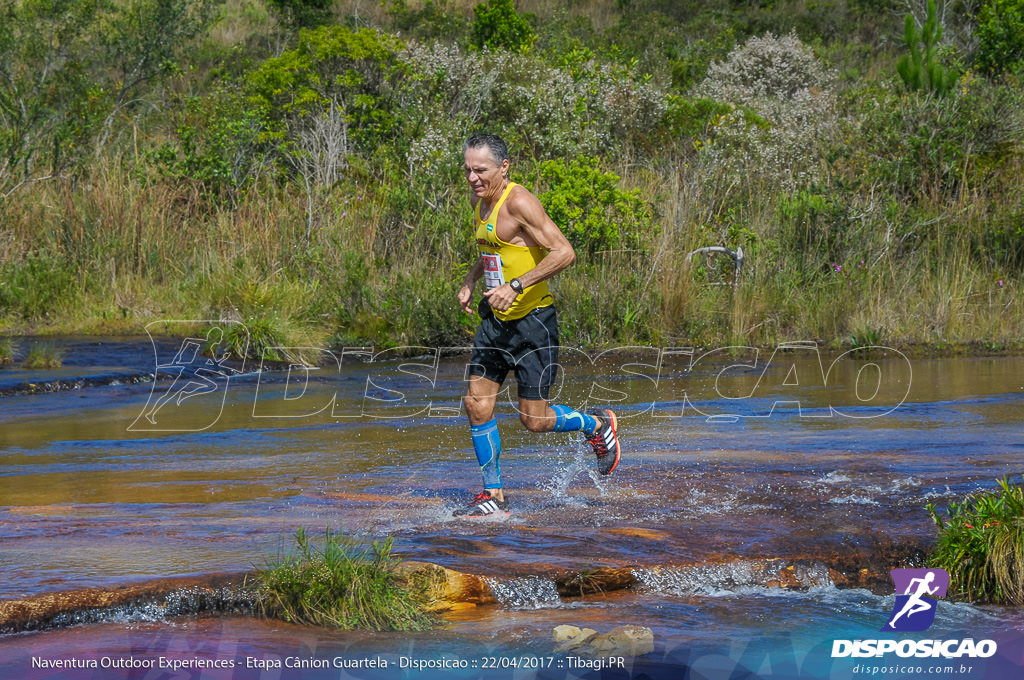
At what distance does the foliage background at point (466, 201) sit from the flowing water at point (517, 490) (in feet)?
4.27

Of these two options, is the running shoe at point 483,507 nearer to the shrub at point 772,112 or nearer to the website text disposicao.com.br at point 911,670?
the website text disposicao.com.br at point 911,670

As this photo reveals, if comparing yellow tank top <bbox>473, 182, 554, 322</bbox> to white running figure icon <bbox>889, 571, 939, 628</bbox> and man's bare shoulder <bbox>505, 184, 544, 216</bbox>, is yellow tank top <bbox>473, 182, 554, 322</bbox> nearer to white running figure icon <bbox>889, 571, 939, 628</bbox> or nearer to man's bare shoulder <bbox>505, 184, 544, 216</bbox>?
man's bare shoulder <bbox>505, 184, 544, 216</bbox>

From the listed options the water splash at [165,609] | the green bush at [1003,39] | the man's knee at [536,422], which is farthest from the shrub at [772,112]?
the water splash at [165,609]

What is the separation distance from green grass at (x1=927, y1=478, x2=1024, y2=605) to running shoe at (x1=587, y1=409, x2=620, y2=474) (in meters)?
2.19

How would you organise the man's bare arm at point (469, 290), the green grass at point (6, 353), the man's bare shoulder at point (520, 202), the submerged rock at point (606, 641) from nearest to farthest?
the submerged rock at point (606, 641) → the man's bare shoulder at point (520, 202) → the man's bare arm at point (469, 290) → the green grass at point (6, 353)

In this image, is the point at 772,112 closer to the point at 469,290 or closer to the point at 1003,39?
the point at 1003,39

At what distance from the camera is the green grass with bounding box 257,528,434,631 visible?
4809 mm

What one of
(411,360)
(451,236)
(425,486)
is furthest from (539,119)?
(425,486)

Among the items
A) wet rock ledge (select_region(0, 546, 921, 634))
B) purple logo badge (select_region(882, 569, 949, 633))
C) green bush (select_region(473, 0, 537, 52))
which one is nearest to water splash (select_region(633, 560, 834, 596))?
wet rock ledge (select_region(0, 546, 921, 634))

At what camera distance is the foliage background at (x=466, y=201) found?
44.4 feet

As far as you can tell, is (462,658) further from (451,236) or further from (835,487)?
(451,236)

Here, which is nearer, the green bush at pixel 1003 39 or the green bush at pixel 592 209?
the green bush at pixel 592 209

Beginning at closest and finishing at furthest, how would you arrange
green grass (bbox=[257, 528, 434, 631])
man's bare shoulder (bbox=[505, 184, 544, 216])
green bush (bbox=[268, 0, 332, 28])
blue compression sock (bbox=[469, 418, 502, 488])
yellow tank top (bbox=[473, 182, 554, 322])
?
1. green grass (bbox=[257, 528, 434, 631])
2. man's bare shoulder (bbox=[505, 184, 544, 216])
3. yellow tank top (bbox=[473, 182, 554, 322])
4. blue compression sock (bbox=[469, 418, 502, 488])
5. green bush (bbox=[268, 0, 332, 28])

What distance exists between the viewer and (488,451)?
6461 millimetres
